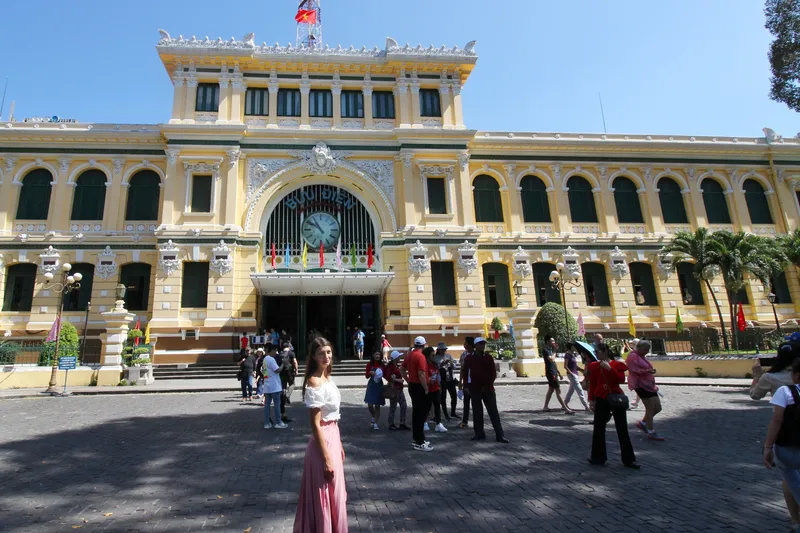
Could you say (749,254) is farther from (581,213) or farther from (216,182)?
(216,182)

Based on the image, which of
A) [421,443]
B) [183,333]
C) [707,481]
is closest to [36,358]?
[183,333]

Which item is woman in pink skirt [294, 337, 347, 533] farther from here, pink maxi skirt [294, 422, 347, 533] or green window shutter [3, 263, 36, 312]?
green window shutter [3, 263, 36, 312]

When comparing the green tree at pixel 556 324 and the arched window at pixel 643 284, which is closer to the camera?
the green tree at pixel 556 324

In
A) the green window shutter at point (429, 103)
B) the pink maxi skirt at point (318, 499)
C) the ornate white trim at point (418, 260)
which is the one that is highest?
the green window shutter at point (429, 103)

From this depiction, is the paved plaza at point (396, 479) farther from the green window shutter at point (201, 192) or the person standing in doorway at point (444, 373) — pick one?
the green window shutter at point (201, 192)

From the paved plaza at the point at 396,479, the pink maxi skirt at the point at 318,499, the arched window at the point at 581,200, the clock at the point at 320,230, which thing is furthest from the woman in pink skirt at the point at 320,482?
the arched window at the point at 581,200

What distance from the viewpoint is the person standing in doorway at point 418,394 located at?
8039 mm

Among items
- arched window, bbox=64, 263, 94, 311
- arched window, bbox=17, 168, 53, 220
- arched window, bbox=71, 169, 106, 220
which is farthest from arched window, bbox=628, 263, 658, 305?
arched window, bbox=17, 168, 53, 220

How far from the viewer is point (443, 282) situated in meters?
25.0

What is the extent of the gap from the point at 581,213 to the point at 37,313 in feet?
103

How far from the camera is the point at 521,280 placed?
26.1 meters

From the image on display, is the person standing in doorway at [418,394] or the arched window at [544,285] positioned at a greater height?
the arched window at [544,285]

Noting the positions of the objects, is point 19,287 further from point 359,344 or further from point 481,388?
point 481,388

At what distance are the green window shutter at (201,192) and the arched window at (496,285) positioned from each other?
1624cm
